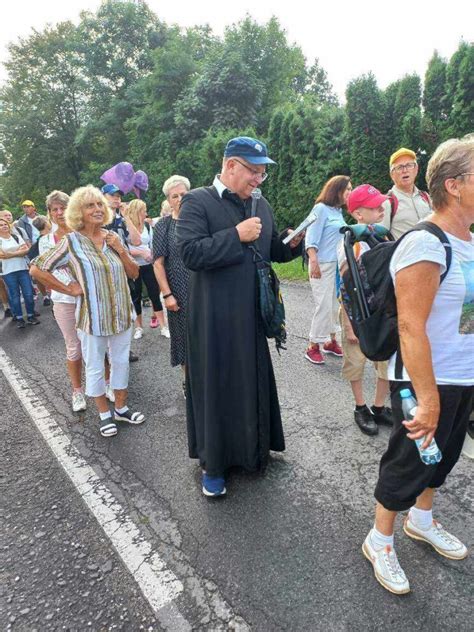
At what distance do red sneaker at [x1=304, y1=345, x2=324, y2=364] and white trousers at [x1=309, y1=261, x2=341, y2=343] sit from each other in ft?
0.40

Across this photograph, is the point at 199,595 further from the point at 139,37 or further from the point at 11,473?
the point at 139,37

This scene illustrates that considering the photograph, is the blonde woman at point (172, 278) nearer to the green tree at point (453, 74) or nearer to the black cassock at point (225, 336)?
the black cassock at point (225, 336)

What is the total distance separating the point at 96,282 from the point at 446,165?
2598 millimetres

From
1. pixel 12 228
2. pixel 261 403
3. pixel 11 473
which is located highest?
pixel 12 228

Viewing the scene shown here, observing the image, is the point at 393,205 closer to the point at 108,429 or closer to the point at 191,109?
the point at 108,429

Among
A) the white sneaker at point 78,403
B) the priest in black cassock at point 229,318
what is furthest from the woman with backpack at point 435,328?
the white sneaker at point 78,403

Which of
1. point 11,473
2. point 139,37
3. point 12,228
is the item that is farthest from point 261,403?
point 139,37

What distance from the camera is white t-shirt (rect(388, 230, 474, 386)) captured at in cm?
144

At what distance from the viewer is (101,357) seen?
3410mm

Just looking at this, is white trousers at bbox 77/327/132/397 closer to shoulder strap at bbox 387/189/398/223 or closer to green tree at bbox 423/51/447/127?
shoulder strap at bbox 387/189/398/223

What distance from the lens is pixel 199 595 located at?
1909 millimetres

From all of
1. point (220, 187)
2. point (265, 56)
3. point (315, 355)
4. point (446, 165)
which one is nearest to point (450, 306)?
point (446, 165)

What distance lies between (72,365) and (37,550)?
73.1 inches

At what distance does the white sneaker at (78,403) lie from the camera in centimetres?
388
